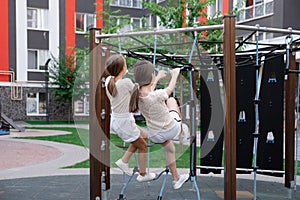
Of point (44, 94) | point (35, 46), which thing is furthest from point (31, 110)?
point (35, 46)

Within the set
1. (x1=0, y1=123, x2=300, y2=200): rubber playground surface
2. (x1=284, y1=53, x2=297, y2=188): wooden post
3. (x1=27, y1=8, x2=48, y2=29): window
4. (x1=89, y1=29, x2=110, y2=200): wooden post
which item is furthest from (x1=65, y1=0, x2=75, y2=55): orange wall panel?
(x1=284, y1=53, x2=297, y2=188): wooden post

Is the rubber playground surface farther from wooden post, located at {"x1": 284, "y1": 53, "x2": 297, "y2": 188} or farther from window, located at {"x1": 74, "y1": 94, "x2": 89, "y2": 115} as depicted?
window, located at {"x1": 74, "y1": 94, "x2": 89, "y2": 115}

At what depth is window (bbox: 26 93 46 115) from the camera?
24531mm

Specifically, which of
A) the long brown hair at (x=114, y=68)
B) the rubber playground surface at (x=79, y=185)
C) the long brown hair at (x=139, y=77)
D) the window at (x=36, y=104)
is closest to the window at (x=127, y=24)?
the window at (x=36, y=104)

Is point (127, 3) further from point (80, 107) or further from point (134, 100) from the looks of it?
point (134, 100)

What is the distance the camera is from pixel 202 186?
5.91m

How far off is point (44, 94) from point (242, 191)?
21226mm

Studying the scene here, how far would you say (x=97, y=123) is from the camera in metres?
4.58

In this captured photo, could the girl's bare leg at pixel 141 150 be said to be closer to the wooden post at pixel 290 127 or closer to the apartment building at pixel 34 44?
the wooden post at pixel 290 127

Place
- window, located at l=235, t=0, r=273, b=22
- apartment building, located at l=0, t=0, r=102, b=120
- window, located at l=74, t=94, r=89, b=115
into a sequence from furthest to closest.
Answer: apartment building, located at l=0, t=0, r=102, b=120
window, located at l=235, t=0, r=273, b=22
window, located at l=74, t=94, r=89, b=115

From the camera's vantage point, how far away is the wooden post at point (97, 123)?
4.52 meters

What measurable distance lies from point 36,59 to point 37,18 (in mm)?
2576

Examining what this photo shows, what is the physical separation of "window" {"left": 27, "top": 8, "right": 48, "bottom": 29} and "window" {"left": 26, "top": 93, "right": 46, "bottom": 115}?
431 centimetres

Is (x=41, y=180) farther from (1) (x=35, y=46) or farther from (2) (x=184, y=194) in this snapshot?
(1) (x=35, y=46)
